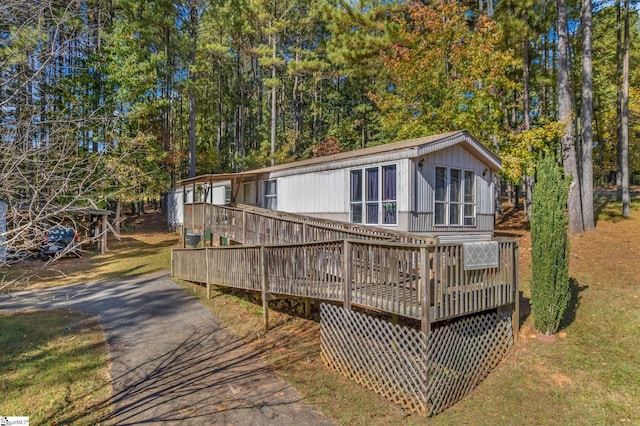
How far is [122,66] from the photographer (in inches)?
741

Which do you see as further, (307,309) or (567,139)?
(567,139)

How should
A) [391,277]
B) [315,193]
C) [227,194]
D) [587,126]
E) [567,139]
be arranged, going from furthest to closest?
[227,194], [587,126], [315,193], [567,139], [391,277]

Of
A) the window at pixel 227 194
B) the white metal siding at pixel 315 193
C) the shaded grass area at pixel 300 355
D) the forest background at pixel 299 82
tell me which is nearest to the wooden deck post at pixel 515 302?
the shaded grass area at pixel 300 355

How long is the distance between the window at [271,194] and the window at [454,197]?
7021mm

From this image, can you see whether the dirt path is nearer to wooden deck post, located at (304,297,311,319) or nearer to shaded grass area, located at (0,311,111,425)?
shaded grass area, located at (0,311,111,425)

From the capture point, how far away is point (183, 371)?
6.07 meters

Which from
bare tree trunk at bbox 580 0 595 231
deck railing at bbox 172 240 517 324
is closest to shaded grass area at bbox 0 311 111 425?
deck railing at bbox 172 240 517 324

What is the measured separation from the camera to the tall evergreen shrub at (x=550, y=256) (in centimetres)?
634

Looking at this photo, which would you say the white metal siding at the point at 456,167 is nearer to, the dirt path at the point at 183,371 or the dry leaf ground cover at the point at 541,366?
the dry leaf ground cover at the point at 541,366

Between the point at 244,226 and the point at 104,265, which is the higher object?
the point at 244,226

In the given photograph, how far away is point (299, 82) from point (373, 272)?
28097 mm

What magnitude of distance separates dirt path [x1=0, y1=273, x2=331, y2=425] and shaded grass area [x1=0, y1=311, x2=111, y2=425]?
0.86 ft

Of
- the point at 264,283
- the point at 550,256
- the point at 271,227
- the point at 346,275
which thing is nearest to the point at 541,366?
the point at 550,256

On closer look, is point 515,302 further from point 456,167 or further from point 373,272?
point 456,167
